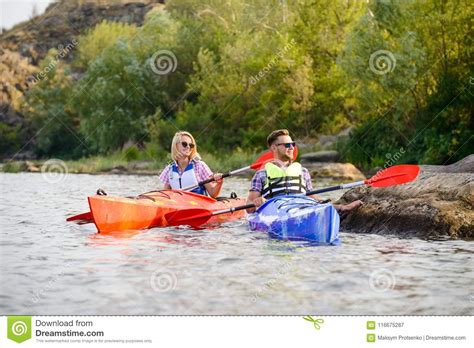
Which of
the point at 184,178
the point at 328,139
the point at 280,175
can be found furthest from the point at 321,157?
the point at 280,175

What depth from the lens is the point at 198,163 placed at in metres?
9.82

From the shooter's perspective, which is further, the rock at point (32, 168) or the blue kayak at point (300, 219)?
the rock at point (32, 168)

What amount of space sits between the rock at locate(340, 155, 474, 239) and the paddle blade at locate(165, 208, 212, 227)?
1.74m

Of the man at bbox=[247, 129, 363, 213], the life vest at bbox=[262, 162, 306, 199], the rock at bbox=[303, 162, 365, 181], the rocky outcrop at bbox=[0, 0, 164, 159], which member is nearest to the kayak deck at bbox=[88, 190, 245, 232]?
the man at bbox=[247, 129, 363, 213]

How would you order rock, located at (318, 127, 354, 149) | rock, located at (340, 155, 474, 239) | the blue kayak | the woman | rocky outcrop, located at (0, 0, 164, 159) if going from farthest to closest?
1. rocky outcrop, located at (0, 0, 164, 159)
2. rock, located at (318, 127, 354, 149)
3. the woman
4. rock, located at (340, 155, 474, 239)
5. the blue kayak

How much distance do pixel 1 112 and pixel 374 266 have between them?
48.4m

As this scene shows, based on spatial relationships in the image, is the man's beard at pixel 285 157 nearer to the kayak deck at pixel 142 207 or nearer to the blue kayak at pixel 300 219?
the blue kayak at pixel 300 219

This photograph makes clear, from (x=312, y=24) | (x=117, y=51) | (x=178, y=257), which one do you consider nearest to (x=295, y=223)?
→ (x=178, y=257)

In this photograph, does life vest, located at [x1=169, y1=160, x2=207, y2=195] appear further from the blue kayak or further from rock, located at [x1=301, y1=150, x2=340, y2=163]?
rock, located at [x1=301, y1=150, x2=340, y2=163]

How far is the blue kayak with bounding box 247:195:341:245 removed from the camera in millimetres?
7141

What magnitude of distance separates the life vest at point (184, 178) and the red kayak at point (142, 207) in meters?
0.42

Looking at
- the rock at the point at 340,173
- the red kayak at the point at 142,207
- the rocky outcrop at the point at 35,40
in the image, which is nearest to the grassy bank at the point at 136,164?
the rock at the point at 340,173

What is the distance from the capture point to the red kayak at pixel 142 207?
8.15m
